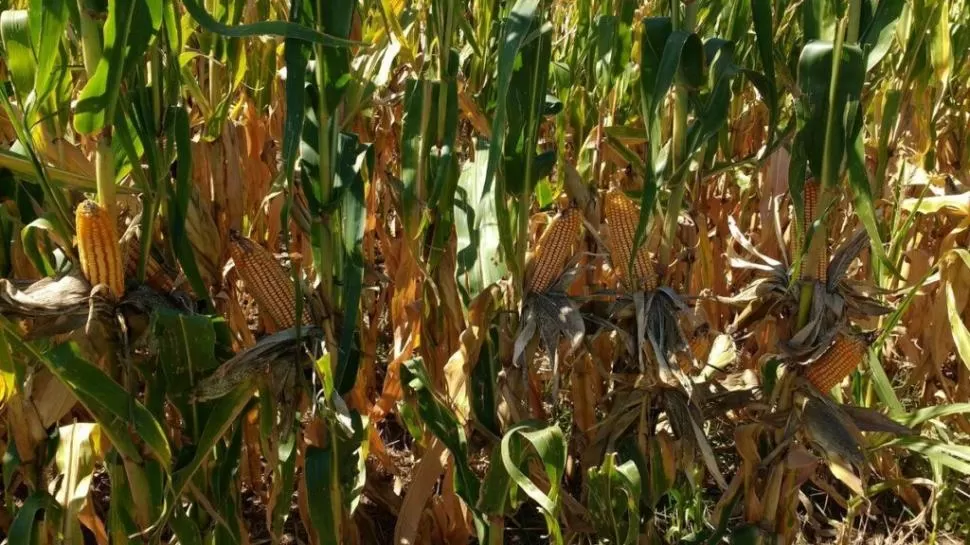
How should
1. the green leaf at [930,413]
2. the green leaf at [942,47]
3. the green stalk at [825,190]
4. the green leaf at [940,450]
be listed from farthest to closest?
the green leaf at [942,47] → the green leaf at [930,413] → the green leaf at [940,450] → the green stalk at [825,190]

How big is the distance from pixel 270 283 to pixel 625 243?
736 millimetres

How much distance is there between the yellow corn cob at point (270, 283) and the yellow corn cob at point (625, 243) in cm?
66

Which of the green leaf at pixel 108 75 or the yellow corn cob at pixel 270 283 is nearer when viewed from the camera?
the green leaf at pixel 108 75

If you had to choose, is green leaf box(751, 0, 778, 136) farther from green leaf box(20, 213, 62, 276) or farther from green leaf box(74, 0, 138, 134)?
green leaf box(20, 213, 62, 276)

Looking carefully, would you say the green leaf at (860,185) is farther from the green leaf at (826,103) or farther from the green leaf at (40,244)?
the green leaf at (40,244)

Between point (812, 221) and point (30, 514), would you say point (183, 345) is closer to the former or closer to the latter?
point (30, 514)

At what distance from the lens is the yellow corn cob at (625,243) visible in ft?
6.10

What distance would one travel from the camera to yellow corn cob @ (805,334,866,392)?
6.15 feet

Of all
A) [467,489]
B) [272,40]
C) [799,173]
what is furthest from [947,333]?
[272,40]

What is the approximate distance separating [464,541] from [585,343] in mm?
840

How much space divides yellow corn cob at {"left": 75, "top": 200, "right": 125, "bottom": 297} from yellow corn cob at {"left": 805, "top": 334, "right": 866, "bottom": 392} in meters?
1.40

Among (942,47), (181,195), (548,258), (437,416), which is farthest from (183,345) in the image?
(942,47)

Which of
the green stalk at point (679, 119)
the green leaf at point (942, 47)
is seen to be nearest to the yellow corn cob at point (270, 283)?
the green stalk at point (679, 119)

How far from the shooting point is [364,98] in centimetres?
218
